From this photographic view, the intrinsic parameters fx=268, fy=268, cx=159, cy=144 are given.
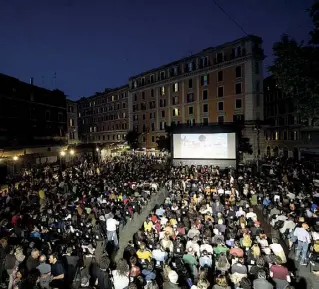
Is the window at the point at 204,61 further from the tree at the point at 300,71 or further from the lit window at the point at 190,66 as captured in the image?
the tree at the point at 300,71

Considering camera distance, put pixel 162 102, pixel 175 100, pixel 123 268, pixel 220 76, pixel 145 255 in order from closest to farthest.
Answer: pixel 123 268
pixel 145 255
pixel 220 76
pixel 175 100
pixel 162 102

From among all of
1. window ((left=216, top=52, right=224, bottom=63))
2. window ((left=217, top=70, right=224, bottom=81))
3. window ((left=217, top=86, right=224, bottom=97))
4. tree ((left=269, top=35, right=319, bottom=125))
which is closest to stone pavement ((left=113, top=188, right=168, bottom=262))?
tree ((left=269, top=35, right=319, bottom=125))

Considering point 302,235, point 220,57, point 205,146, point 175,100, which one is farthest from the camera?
point 175,100

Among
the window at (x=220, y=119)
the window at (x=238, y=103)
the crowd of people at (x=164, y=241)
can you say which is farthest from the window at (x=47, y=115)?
the window at (x=238, y=103)

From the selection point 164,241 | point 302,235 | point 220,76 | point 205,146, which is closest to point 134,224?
point 164,241

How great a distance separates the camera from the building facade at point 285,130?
4025 cm

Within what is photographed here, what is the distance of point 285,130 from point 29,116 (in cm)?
4236

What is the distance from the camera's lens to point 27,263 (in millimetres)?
6953

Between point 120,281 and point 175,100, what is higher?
point 175,100

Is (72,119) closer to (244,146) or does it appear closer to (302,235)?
(244,146)

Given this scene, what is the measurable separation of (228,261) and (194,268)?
3.28 feet

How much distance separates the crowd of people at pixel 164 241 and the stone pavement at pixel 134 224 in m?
0.34

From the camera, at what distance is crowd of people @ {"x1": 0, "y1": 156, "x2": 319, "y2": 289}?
6477 mm

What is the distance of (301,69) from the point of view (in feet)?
48.4
